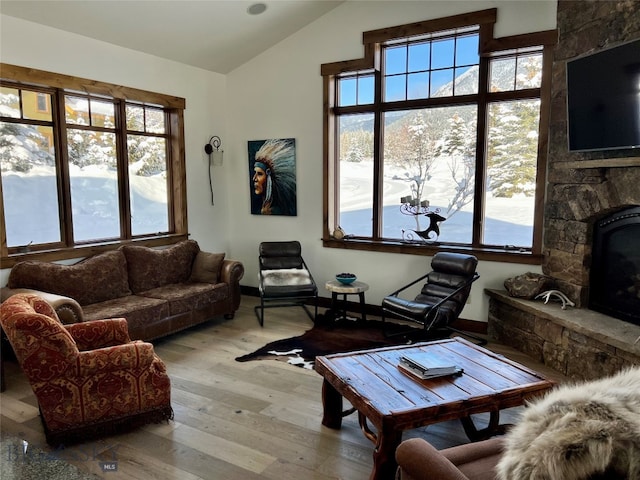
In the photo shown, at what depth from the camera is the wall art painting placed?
19.0 feet

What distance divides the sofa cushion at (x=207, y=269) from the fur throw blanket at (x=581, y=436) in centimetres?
422

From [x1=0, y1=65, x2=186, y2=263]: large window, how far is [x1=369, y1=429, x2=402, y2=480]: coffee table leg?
363 cm

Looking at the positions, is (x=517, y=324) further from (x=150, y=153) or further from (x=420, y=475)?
(x=150, y=153)

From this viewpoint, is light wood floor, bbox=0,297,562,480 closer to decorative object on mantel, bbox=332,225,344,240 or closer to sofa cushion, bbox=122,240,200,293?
sofa cushion, bbox=122,240,200,293

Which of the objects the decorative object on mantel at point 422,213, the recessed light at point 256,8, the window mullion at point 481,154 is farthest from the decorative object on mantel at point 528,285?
the recessed light at point 256,8

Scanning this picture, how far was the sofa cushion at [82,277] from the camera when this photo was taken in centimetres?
389

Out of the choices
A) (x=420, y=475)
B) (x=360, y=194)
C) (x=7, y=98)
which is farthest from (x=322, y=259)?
(x=420, y=475)

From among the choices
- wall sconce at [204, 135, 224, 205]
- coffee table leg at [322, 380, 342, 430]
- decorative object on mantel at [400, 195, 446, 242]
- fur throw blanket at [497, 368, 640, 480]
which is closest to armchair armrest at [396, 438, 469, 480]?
fur throw blanket at [497, 368, 640, 480]

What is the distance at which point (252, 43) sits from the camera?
551cm

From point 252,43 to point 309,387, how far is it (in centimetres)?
419

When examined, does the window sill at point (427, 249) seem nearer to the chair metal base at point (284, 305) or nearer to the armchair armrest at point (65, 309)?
the chair metal base at point (284, 305)

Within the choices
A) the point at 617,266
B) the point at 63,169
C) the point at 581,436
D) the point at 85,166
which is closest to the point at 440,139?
the point at 617,266

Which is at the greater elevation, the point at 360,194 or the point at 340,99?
the point at 340,99

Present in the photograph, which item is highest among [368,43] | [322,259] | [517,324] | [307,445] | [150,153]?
[368,43]
